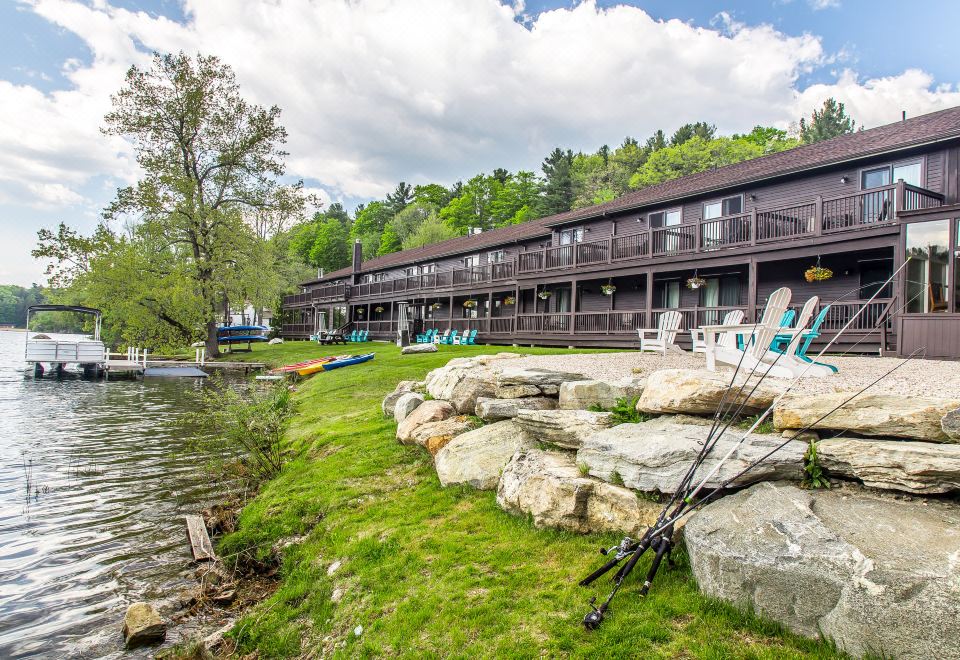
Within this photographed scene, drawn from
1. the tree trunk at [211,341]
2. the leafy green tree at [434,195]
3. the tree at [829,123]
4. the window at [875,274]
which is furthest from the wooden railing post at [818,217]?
the leafy green tree at [434,195]

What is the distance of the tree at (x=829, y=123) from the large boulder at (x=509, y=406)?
5540 centimetres

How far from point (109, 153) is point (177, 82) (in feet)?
25.9

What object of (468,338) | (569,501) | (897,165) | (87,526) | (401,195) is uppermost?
(401,195)

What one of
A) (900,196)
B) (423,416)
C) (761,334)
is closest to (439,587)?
(423,416)

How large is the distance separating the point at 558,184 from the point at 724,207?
38689mm

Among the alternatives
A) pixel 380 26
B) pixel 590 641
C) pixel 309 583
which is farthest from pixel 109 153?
pixel 590 641

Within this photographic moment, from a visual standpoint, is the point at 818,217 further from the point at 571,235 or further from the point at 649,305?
the point at 571,235

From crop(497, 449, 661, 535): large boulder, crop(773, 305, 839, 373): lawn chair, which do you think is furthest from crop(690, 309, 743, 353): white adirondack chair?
crop(497, 449, 661, 535): large boulder

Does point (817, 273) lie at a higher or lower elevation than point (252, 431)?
higher

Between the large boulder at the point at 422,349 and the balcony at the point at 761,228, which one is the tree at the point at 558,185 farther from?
the large boulder at the point at 422,349

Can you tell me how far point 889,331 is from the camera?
12.7 m

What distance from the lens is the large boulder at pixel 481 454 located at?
5.82 meters

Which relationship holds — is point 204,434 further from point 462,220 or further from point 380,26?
point 462,220

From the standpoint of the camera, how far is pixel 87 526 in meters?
6.75
